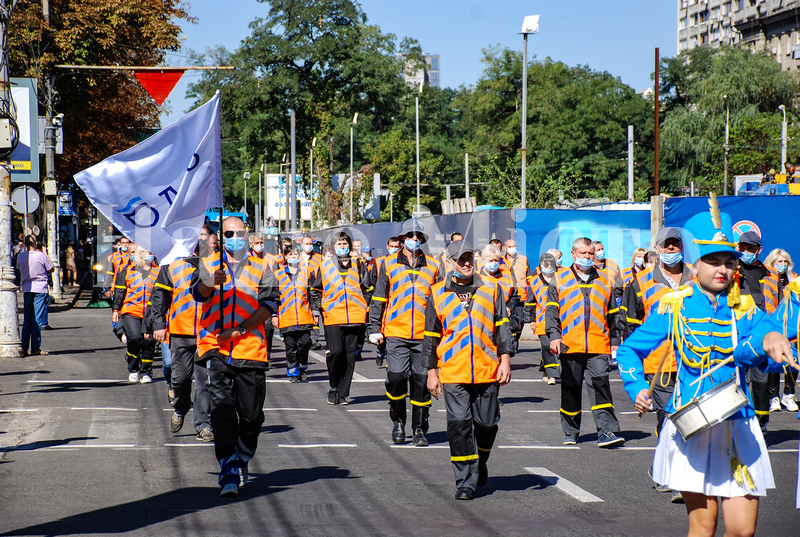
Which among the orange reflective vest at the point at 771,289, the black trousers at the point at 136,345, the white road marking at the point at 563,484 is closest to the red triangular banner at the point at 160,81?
the black trousers at the point at 136,345

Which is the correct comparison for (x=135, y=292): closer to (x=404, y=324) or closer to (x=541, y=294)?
(x=404, y=324)

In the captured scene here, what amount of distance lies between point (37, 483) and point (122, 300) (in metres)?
7.02

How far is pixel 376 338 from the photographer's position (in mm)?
9453

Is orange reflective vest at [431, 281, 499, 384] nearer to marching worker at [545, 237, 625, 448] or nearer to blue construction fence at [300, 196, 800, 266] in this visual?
marching worker at [545, 237, 625, 448]

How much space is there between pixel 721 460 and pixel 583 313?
16.8ft

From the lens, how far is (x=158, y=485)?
738cm

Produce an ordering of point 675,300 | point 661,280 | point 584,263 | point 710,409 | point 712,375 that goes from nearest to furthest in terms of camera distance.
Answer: point 710,409 < point 712,375 < point 675,300 < point 661,280 < point 584,263

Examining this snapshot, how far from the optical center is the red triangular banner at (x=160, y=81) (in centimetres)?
1652

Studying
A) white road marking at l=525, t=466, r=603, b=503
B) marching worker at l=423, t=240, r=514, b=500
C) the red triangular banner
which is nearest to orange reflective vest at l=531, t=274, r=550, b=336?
the red triangular banner

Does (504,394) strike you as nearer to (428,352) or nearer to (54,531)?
(428,352)

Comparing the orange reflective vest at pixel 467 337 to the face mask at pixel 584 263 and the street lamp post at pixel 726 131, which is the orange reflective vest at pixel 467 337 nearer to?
the face mask at pixel 584 263

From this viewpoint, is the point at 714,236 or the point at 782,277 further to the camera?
the point at 782,277

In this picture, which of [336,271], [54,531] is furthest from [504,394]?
[54,531]

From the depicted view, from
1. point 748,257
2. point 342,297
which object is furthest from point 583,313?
point 342,297
